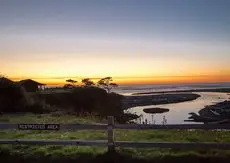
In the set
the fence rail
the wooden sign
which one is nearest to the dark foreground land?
the fence rail

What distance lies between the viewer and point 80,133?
16812 mm

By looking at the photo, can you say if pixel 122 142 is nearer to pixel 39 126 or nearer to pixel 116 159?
pixel 116 159

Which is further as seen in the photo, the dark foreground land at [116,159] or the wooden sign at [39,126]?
the wooden sign at [39,126]

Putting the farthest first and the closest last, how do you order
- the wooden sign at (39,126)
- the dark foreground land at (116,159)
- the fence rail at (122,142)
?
1. the wooden sign at (39,126)
2. the fence rail at (122,142)
3. the dark foreground land at (116,159)

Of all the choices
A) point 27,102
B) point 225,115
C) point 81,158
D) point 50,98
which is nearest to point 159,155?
point 81,158

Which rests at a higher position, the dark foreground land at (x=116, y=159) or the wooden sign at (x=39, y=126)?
the wooden sign at (x=39, y=126)

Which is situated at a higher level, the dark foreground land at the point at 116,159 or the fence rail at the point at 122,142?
the fence rail at the point at 122,142

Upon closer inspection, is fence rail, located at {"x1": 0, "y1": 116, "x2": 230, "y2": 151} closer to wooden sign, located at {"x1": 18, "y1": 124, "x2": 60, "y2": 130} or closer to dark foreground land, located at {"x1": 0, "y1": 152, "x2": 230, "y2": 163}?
wooden sign, located at {"x1": 18, "y1": 124, "x2": 60, "y2": 130}

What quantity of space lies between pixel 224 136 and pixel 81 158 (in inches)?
235

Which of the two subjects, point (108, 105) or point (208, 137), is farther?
point (108, 105)

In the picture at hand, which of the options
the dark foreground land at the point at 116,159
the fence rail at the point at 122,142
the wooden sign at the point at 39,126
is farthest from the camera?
the wooden sign at the point at 39,126

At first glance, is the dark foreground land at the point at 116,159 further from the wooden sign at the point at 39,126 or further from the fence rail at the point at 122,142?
the wooden sign at the point at 39,126

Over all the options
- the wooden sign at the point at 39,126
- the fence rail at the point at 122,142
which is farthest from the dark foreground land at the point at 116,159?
the wooden sign at the point at 39,126

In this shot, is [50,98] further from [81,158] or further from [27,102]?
[81,158]
